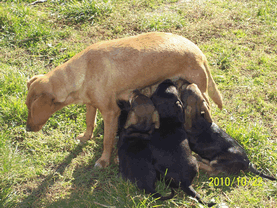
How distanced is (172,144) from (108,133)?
2.98 ft

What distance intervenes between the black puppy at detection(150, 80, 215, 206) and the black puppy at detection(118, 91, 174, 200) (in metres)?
0.10

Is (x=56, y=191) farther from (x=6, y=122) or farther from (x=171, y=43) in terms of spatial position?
(x=171, y=43)

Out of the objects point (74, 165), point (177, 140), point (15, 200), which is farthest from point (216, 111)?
point (15, 200)

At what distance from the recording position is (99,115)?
4.34m

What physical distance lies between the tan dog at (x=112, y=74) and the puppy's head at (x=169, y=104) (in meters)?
0.24

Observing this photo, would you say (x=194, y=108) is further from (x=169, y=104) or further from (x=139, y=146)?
(x=139, y=146)

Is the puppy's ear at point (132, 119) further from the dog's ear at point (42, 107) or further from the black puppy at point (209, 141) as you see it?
the dog's ear at point (42, 107)

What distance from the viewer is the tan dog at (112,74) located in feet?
10.9

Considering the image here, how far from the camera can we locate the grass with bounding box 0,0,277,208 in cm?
322

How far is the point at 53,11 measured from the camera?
6.59 m

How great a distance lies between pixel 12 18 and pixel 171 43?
4.35 metres
